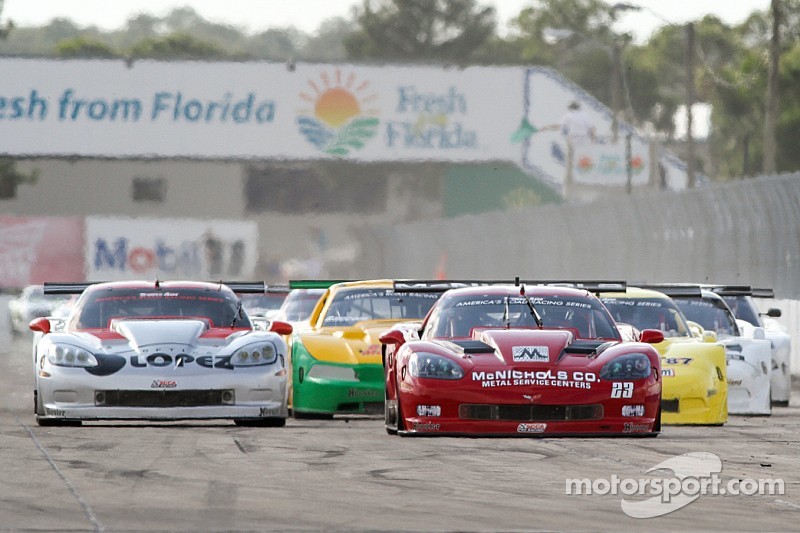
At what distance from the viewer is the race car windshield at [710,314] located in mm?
18406

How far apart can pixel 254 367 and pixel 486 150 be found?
45366mm

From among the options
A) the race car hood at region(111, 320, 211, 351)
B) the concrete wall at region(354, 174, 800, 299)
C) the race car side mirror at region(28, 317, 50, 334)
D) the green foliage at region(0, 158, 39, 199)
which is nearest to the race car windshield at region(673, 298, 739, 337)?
the race car hood at region(111, 320, 211, 351)

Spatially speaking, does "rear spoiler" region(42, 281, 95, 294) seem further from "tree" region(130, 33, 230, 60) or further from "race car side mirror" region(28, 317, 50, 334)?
"tree" region(130, 33, 230, 60)

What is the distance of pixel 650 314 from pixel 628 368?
4013 millimetres

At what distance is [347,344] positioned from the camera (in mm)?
16250

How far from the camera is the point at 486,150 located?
196ft

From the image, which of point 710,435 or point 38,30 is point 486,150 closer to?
point 710,435

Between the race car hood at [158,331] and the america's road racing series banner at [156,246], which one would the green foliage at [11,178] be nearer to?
the america's road racing series banner at [156,246]

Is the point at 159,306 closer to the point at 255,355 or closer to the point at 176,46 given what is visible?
the point at 255,355

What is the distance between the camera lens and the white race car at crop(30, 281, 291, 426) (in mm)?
14539

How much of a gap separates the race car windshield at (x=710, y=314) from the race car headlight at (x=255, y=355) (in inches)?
198

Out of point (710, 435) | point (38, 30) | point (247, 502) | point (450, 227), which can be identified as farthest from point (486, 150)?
point (38, 30)

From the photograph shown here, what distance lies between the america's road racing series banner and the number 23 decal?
139 feet

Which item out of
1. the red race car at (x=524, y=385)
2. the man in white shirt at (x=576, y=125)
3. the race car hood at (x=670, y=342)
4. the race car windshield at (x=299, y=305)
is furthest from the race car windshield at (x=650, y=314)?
the man in white shirt at (x=576, y=125)
